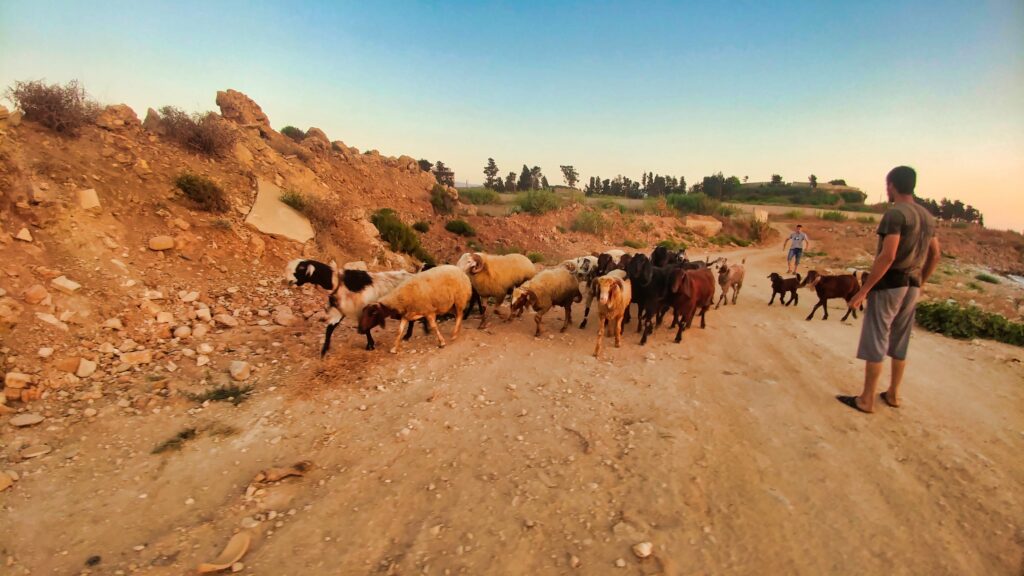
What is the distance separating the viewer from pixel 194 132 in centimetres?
1104

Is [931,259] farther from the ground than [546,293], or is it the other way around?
[931,259]

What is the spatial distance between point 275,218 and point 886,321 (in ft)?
39.2

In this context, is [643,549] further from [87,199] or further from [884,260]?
[87,199]

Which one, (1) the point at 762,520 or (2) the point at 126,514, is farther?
(2) the point at 126,514

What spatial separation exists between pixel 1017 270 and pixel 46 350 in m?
45.7

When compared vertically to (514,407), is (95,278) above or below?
above

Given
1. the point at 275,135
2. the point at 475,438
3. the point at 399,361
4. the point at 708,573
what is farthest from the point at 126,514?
the point at 275,135

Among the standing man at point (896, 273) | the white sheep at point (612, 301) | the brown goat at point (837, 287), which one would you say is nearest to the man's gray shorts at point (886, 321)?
the standing man at point (896, 273)

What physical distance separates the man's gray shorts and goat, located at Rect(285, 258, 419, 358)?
6496 mm

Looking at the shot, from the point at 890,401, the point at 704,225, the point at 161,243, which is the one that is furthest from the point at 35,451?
the point at 704,225

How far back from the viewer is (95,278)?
263 inches

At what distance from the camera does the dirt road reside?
9.87 feet

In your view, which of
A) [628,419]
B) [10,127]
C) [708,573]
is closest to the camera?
[708,573]

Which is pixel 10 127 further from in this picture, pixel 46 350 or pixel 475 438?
pixel 475 438
